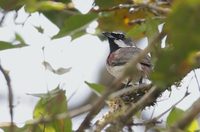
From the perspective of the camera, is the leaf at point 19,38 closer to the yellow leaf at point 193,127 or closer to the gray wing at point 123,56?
the yellow leaf at point 193,127

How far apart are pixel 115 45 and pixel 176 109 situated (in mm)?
3275

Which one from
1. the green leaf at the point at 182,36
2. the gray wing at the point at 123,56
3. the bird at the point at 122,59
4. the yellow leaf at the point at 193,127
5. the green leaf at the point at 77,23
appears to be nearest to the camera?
the green leaf at the point at 182,36

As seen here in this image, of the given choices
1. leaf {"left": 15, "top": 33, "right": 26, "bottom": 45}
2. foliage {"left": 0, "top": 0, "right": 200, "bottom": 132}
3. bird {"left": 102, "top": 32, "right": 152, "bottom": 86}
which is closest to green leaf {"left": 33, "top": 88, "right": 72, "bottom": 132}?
foliage {"left": 0, "top": 0, "right": 200, "bottom": 132}

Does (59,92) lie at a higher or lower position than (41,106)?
higher

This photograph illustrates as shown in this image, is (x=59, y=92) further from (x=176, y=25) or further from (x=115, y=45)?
(x=115, y=45)

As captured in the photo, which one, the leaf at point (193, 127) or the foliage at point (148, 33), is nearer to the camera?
the foliage at point (148, 33)

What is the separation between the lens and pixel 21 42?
Result: 1.68m

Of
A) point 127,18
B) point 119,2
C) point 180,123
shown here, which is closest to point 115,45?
point 127,18

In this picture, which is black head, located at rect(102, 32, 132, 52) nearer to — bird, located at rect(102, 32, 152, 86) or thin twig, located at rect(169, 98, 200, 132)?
bird, located at rect(102, 32, 152, 86)

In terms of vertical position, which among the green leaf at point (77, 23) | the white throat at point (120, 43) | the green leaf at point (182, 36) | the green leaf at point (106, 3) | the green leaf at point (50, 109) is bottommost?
the white throat at point (120, 43)

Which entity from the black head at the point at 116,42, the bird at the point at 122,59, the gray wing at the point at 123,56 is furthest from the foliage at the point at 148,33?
the black head at the point at 116,42

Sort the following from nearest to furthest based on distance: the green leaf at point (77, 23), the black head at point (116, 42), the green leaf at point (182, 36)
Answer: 1. the green leaf at point (182, 36)
2. the green leaf at point (77, 23)
3. the black head at point (116, 42)

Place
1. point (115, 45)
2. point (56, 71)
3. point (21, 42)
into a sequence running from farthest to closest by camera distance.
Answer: point (115, 45), point (56, 71), point (21, 42)

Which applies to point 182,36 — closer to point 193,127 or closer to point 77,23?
point 77,23
